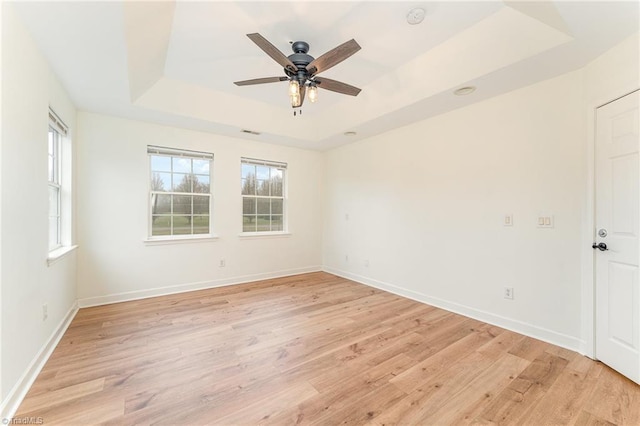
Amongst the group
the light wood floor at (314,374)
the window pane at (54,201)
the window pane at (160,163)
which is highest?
the window pane at (160,163)

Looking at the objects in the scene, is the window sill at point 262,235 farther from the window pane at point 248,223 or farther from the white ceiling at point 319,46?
the white ceiling at point 319,46

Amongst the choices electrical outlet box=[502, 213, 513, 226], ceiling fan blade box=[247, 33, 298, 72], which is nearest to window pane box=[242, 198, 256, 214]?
ceiling fan blade box=[247, 33, 298, 72]

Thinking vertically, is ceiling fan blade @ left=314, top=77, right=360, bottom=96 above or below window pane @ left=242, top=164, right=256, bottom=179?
above

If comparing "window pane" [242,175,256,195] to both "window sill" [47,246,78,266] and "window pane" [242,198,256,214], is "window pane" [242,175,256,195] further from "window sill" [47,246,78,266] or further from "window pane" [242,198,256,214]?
"window sill" [47,246,78,266]

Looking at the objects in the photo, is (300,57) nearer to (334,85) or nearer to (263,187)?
(334,85)

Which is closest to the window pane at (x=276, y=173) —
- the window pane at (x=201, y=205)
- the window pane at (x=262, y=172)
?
the window pane at (x=262, y=172)

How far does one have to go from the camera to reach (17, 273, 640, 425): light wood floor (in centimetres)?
167

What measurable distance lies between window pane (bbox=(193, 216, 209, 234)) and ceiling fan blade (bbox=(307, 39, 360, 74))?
3030mm

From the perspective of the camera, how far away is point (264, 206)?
5.08 meters

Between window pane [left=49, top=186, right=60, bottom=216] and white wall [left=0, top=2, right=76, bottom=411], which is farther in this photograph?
window pane [left=49, top=186, right=60, bottom=216]

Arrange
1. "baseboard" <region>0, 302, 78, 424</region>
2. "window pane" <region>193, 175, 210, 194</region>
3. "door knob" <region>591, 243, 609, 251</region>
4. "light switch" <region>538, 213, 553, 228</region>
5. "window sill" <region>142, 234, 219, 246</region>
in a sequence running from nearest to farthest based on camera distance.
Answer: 1. "baseboard" <region>0, 302, 78, 424</region>
2. "door knob" <region>591, 243, 609, 251</region>
3. "light switch" <region>538, 213, 553, 228</region>
4. "window sill" <region>142, 234, 219, 246</region>
5. "window pane" <region>193, 175, 210, 194</region>

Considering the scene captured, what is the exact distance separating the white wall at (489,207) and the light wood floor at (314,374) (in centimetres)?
38

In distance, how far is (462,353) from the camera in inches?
94.0

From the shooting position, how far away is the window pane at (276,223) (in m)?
5.22
